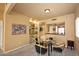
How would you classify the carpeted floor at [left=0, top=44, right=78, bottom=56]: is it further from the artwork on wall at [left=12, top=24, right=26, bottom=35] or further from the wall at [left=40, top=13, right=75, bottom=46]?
the artwork on wall at [left=12, top=24, right=26, bottom=35]

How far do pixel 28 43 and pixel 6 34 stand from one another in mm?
433

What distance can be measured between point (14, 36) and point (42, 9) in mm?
711

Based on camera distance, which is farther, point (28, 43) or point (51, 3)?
point (28, 43)

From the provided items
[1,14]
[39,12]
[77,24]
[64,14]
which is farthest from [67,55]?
[1,14]

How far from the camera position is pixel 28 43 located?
6.81 feet

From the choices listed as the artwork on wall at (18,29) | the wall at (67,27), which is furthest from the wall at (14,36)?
the wall at (67,27)

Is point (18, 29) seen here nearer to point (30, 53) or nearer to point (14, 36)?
point (14, 36)

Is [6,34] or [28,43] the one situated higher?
[6,34]

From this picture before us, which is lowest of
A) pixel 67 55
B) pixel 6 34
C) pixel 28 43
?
pixel 67 55

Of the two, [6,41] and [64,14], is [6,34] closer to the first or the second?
[6,41]

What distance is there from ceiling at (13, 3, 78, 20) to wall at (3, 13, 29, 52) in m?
0.12

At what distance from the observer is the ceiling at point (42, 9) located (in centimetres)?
195

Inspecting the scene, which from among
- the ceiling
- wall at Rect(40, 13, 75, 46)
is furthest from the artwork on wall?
wall at Rect(40, 13, 75, 46)

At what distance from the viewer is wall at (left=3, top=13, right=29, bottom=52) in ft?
Answer: 6.51
